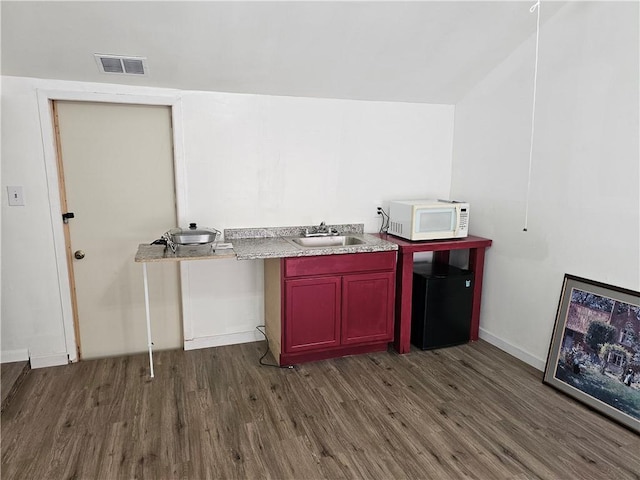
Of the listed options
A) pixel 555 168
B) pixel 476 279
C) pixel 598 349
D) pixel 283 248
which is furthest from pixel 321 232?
pixel 598 349

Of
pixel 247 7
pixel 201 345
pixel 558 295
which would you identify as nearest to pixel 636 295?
pixel 558 295

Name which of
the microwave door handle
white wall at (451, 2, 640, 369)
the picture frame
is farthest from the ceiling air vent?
the picture frame

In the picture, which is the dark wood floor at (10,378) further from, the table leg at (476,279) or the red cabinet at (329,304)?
→ the table leg at (476,279)

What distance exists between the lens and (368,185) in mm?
3637

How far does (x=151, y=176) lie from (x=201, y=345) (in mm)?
1369

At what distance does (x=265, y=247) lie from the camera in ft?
9.76

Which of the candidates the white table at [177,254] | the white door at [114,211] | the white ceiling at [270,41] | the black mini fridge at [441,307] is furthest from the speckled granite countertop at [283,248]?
the white ceiling at [270,41]

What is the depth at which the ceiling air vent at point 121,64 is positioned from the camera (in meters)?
2.61

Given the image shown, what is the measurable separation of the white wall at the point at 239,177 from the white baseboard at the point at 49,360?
3 centimetres

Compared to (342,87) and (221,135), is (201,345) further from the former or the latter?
(342,87)

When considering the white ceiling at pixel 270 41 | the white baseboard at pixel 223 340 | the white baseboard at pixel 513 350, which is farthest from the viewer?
the white baseboard at pixel 223 340

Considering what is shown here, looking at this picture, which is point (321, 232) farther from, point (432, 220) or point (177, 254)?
point (177, 254)

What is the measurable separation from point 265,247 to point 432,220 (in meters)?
1.31

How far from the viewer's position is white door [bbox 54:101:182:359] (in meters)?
2.94
